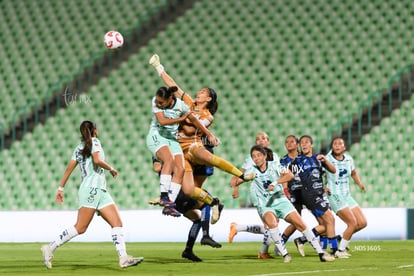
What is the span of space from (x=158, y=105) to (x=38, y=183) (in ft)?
38.8

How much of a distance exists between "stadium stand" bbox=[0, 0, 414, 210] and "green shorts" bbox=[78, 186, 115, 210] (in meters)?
10.5

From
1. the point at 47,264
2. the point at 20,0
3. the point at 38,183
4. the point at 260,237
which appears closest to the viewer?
the point at 47,264

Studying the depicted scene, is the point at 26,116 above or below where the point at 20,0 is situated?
below

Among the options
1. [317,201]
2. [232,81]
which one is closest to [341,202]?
[317,201]

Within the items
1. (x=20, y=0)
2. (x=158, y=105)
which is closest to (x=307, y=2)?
(x=20, y=0)

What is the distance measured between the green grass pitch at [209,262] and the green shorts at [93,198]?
83cm

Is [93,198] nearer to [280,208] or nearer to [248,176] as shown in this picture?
[248,176]

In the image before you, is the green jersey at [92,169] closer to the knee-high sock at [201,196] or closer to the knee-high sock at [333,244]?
the knee-high sock at [201,196]

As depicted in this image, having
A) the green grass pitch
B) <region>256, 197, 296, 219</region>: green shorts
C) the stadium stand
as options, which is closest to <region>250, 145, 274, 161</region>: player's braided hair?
<region>256, 197, 296, 219</region>: green shorts

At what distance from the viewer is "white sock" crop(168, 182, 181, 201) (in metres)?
14.0

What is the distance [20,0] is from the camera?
1171 inches

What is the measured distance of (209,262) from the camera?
1431 cm

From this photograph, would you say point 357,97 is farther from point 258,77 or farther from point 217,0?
point 217,0

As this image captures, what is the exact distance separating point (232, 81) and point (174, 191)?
12473 millimetres
